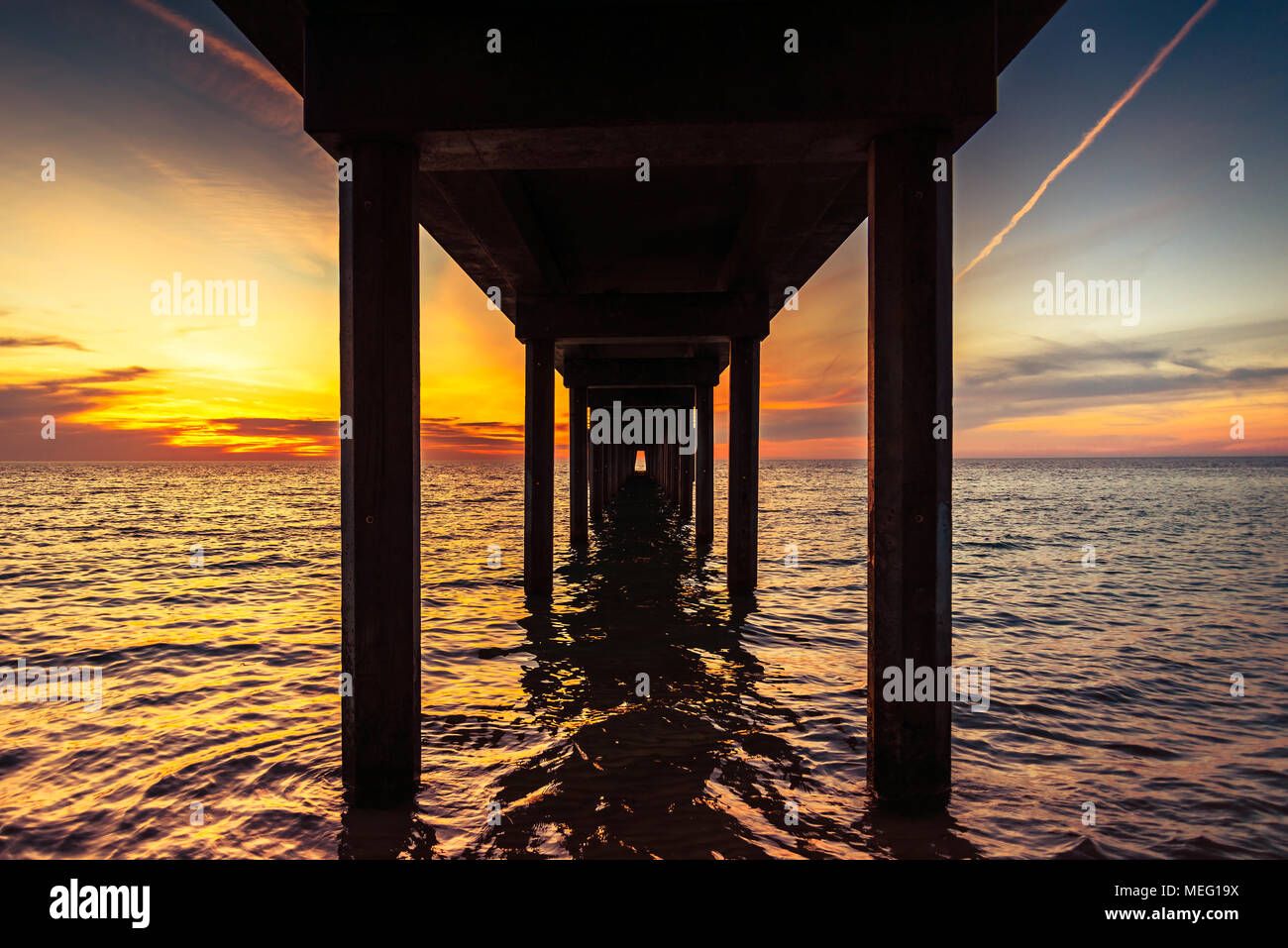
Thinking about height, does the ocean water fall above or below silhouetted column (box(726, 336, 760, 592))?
below

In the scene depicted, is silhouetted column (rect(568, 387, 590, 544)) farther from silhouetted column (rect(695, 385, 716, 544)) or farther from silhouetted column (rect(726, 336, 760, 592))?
silhouetted column (rect(726, 336, 760, 592))

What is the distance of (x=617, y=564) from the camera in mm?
14984

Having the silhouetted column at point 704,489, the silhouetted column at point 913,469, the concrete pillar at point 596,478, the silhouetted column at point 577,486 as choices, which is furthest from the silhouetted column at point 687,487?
the silhouetted column at point 913,469

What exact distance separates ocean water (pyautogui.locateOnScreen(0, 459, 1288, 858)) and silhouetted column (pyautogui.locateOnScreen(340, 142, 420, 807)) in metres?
0.50

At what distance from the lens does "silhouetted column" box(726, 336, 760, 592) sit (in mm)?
11758

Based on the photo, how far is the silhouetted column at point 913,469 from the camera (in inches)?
165

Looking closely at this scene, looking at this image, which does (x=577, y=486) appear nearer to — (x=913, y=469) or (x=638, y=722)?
(x=638, y=722)

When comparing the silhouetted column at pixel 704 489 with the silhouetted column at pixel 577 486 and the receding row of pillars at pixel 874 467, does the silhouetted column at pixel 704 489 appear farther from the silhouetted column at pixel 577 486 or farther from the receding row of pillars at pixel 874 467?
the receding row of pillars at pixel 874 467

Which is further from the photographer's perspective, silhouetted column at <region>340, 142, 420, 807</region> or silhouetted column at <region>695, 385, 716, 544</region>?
silhouetted column at <region>695, 385, 716, 544</region>

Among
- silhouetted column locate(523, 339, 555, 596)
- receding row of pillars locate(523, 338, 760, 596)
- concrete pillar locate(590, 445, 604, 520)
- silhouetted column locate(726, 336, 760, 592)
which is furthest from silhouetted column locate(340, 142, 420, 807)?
concrete pillar locate(590, 445, 604, 520)

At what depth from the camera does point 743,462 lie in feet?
38.6

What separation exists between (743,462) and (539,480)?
383 centimetres

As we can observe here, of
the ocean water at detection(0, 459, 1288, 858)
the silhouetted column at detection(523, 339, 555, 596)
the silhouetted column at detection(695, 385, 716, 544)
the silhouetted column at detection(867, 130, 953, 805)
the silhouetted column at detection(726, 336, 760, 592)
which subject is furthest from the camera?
the silhouetted column at detection(695, 385, 716, 544)
